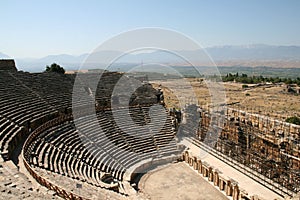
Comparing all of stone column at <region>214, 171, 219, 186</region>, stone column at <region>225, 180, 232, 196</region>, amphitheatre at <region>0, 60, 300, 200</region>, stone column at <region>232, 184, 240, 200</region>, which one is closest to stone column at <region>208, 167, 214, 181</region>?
amphitheatre at <region>0, 60, 300, 200</region>

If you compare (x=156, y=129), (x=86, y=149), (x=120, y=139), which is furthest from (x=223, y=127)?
(x=86, y=149)

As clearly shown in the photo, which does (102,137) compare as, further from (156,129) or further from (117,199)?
(117,199)

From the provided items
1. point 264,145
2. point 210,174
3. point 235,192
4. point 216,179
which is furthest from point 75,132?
point 264,145

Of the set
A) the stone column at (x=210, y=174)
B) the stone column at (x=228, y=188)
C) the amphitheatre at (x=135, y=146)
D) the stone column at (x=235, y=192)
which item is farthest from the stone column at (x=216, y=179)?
the stone column at (x=235, y=192)

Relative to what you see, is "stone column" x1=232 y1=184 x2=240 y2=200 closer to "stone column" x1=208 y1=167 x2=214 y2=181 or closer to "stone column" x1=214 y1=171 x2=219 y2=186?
"stone column" x1=214 y1=171 x2=219 y2=186

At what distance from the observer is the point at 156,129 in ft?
77.9

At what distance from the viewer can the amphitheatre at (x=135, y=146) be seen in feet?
49.4

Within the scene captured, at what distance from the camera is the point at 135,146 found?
70.6 ft

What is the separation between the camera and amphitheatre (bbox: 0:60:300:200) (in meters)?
15.0

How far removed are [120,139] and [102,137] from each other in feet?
4.69

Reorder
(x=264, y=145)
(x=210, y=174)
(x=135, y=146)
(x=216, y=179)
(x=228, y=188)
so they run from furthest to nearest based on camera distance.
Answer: (x=135, y=146) < (x=264, y=145) < (x=210, y=174) < (x=216, y=179) < (x=228, y=188)

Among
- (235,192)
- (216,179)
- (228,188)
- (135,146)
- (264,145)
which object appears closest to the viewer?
(235,192)

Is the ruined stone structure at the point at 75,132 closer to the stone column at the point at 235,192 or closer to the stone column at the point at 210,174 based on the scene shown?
the stone column at the point at 210,174

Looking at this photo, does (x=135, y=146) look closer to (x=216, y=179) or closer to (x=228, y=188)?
(x=216, y=179)
